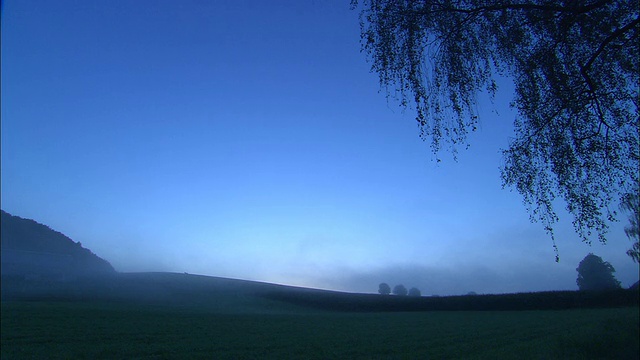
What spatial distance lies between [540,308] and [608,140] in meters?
51.9

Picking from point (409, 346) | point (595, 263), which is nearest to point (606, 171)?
point (409, 346)

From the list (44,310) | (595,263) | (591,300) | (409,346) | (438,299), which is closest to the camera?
(409,346)

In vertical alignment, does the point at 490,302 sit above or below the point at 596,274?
below

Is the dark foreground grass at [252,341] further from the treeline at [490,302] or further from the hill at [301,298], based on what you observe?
the treeline at [490,302]

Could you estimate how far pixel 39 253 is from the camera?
1909 inches

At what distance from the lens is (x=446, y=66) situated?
8.54 m

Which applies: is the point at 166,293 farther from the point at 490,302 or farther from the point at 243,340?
the point at 490,302

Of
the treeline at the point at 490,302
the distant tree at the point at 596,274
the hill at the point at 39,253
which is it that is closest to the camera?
the hill at the point at 39,253

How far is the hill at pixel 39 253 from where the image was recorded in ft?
130

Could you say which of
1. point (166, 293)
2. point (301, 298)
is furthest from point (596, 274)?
point (166, 293)

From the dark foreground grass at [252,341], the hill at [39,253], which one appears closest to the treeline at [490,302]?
the dark foreground grass at [252,341]

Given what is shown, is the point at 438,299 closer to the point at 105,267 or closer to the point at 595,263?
the point at 105,267

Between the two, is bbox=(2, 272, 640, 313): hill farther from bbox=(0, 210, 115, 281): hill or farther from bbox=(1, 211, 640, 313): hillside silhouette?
bbox=(0, 210, 115, 281): hill

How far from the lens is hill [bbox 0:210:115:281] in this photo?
130 ft
